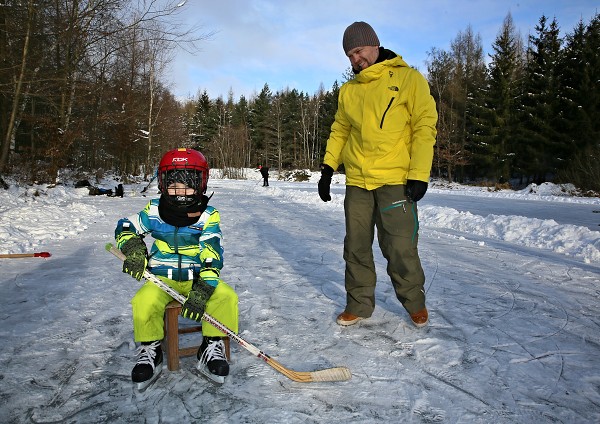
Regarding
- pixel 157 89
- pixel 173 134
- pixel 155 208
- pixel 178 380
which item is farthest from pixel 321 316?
pixel 173 134

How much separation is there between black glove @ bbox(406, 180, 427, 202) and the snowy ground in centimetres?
101

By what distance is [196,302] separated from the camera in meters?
2.31

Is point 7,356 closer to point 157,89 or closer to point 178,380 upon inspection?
point 178,380

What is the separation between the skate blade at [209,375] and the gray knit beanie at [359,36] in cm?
236

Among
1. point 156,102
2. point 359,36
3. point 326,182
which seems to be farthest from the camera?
point 156,102

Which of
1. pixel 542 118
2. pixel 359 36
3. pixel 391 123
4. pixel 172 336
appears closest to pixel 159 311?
pixel 172 336

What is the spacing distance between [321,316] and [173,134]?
1089 inches

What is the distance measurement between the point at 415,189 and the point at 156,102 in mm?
25968

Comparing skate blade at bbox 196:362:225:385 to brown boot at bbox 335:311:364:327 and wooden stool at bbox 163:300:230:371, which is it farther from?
brown boot at bbox 335:311:364:327

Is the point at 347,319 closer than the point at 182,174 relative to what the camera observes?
No

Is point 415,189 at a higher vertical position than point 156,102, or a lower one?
lower

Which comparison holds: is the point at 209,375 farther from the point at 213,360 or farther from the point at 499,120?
the point at 499,120

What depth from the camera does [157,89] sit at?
82.9 ft

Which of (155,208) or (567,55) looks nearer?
(155,208)
